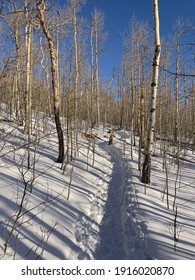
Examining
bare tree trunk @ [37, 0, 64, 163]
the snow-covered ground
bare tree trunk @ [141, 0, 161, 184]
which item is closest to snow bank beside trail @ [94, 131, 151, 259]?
the snow-covered ground

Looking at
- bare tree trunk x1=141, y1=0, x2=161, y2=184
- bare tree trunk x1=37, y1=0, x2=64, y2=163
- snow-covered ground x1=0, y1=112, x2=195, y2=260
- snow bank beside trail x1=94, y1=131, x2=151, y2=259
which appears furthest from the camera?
bare tree trunk x1=37, y1=0, x2=64, y2=163

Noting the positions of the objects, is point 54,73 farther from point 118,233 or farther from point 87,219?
point 118,233

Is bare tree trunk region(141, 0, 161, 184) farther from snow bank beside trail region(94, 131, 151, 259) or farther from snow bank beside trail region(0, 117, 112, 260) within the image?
snow bank beside trail region(0, 117, 112, 260)

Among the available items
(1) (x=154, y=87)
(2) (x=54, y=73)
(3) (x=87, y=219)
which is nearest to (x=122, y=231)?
(3) (x=87, y=219)

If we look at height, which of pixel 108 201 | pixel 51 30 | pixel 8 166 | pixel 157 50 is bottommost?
pixel 108 201

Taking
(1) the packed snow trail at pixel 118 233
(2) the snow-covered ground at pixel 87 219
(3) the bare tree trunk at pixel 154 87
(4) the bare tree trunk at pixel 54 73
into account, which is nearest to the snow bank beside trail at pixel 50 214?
(2) the snow-covered ground at pixel 87 219

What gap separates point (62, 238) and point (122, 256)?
3.53 ft

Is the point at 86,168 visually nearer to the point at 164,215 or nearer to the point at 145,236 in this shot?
the point at 164,215

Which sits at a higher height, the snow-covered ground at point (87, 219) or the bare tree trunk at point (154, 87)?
the bare tree trunk at point (154, 87)

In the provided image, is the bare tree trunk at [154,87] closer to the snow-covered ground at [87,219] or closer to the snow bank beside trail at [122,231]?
the snow-covered ground at [87,219]

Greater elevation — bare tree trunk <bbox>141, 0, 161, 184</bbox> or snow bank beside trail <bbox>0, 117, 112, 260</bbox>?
bare tree trunk <bbox>141, 0, 161, 184</bbox>

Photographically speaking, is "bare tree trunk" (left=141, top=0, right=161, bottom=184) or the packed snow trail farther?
"bare tree trunk" (left=141, top=0, right=161, bottom=184)

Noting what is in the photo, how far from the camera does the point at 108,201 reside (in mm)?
5910
